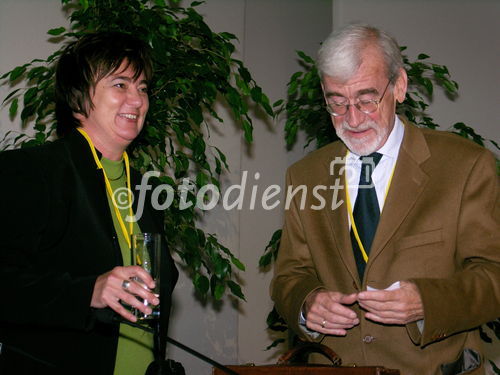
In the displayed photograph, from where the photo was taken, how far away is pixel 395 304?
5.88 feet

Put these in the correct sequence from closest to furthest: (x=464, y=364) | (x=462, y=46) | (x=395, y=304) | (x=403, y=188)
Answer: (x=395, y=304), (x=464, y=364), (x=403, y=188), (x=462, y=46)

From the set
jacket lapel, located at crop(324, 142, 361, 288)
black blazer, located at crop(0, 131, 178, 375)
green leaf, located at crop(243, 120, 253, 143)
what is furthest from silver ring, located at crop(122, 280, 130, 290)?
green leaf, located at crop(243, 120, 253, 143)

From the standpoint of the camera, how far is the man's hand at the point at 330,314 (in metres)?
1.90

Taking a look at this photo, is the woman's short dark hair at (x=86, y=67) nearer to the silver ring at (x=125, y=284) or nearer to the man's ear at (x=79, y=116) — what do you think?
the man's ear at (x=79, y=116)

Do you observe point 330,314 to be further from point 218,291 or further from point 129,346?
point 218,291

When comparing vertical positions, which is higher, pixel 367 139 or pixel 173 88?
pixel 173 88

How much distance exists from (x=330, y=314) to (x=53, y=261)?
0.79 metres

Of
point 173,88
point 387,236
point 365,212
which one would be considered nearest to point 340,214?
point 365,212

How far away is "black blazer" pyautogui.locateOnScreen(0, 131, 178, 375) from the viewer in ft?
5.85

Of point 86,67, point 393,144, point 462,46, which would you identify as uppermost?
point 462,46

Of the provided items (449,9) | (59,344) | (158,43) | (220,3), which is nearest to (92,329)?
(59,344)

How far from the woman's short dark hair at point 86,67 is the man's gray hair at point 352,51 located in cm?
61

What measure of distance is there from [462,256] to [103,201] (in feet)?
3.49

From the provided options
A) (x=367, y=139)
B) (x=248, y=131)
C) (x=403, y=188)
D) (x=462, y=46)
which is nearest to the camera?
(x=403, y=188)
